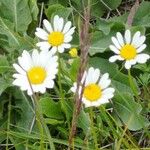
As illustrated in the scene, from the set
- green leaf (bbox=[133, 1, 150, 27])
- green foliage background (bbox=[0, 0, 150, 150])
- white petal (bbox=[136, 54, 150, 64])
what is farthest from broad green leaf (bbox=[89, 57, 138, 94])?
green leaf (bbox=[133, 1, 150, 27])

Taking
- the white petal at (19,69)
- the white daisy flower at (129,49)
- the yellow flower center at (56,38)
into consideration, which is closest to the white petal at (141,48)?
the white daisy flower at (129,49)

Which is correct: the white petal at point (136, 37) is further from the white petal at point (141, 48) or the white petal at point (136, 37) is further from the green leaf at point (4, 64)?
the green leaf at point (4, 64)

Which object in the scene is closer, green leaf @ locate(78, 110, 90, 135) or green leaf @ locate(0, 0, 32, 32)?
green leaf @ locate(78, 110, 90, 135)

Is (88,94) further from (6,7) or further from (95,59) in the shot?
(6,7)

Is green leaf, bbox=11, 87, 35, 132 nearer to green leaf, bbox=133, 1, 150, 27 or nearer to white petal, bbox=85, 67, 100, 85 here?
white petal, bbox=85, 67, 100, 85

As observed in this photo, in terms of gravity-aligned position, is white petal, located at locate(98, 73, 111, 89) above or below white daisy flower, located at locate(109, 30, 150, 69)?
below

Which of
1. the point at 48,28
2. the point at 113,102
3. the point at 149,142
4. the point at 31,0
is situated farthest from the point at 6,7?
the point at 149,142
